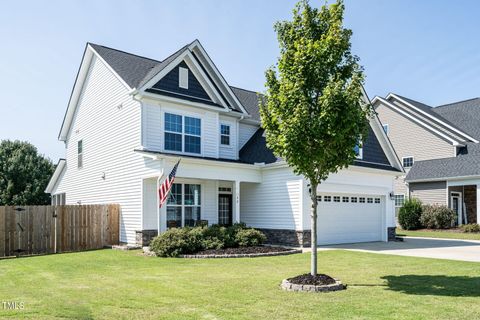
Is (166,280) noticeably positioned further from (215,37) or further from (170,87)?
(170,87)

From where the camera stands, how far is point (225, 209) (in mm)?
20531

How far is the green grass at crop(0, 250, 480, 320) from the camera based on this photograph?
21.4ft

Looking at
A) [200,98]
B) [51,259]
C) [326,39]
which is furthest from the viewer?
[200,98]

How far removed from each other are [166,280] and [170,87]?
11.2 meters

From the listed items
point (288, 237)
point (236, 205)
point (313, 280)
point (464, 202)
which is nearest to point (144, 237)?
point (236, 205)

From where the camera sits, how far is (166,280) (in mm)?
9531

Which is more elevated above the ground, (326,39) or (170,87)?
(170,87)

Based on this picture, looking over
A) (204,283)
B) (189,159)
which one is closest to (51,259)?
Result: (189,159)

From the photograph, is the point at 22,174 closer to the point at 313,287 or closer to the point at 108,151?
the point at 108,151

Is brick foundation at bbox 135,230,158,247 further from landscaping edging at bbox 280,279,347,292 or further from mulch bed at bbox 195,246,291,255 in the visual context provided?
landscaping edging at bbox 280,279,347,292

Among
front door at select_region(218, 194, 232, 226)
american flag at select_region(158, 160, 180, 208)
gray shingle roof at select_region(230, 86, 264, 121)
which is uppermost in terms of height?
gray shingle roof at select_region(230, 86, 264, 121)

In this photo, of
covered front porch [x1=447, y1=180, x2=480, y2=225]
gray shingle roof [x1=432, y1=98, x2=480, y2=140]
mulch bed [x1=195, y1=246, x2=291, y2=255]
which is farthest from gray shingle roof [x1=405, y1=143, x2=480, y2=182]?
mulch bed [x1=195, y1=246, x2=291, y2=255]

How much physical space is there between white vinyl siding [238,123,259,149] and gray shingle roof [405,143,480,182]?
1444 cm

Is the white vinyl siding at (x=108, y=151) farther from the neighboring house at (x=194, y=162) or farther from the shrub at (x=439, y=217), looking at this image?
the shrub at (x=439, y=217)
